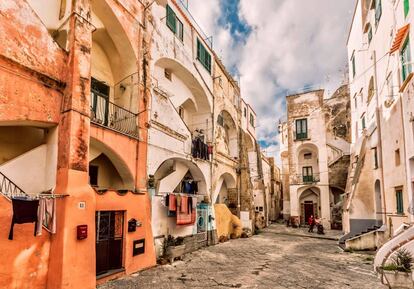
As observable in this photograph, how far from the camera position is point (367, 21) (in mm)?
17766

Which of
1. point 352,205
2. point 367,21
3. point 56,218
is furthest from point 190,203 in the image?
point 367,21

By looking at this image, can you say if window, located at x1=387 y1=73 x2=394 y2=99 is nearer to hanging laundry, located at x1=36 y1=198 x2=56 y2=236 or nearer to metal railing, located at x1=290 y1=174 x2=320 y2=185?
hanging laundry, located at x1=36 y1=198 x2=56 y2=236

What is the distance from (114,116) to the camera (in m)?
11.2

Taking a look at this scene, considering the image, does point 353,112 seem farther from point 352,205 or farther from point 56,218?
point 56,218

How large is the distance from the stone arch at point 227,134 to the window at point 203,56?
4.10 meters

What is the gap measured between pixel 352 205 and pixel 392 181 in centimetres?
524

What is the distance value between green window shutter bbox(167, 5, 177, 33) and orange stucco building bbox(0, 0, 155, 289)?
3.10m

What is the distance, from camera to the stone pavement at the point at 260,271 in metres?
8.38

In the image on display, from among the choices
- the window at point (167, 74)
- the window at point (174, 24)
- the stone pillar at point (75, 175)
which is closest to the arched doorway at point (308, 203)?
the window at point (167, 74)

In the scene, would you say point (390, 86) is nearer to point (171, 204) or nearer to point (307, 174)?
point (171, 204)

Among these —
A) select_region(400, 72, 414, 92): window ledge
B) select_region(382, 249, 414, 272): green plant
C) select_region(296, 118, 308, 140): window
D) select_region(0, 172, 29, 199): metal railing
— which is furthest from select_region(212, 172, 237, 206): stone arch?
select_region(0, 172, 29, 199): metal railing

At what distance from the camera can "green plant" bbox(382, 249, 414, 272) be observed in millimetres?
7742

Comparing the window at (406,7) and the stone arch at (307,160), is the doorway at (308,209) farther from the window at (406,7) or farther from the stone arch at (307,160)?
the window at (406,7)

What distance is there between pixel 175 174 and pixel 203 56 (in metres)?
8.55
